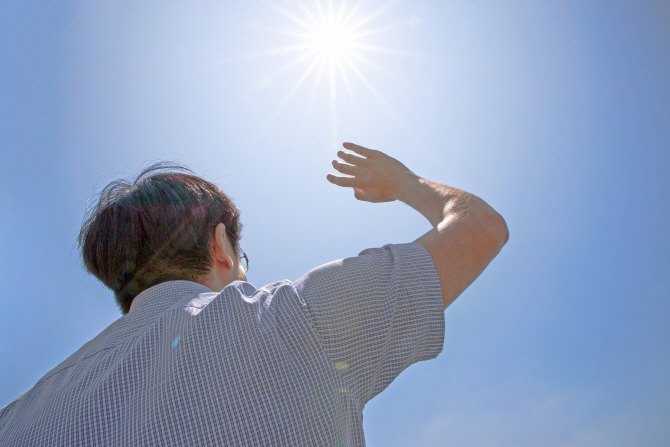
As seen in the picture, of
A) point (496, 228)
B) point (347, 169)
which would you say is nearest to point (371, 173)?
point (347, 169)

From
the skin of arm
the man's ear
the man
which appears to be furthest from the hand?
the man's ear

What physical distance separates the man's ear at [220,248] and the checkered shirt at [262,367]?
0.57 meters

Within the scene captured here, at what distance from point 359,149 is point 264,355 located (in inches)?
46.5

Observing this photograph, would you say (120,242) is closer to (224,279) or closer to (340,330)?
(224,279)

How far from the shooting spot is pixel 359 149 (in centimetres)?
185

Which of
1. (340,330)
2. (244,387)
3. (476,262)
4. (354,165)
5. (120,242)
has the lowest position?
(244,387)

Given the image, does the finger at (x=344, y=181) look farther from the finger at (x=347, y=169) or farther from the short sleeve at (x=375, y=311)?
the short sleeve at (x=375, y=311)

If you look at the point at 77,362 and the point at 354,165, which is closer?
the point at 77,362

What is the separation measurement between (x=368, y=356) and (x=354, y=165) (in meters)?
1.07

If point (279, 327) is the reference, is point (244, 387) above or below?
below

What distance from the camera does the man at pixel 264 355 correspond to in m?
0.89

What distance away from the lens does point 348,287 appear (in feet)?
3.18

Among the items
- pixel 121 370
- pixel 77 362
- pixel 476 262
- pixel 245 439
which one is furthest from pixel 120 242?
pixel 476 262

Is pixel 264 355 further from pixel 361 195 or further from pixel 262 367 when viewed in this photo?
pixel 361 195
